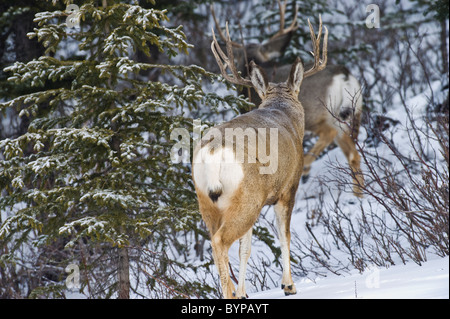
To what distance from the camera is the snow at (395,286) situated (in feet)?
10.8

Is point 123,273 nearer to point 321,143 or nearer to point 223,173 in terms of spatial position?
point 223,173

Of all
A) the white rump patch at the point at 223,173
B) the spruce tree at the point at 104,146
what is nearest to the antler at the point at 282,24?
the spruce tree at the point at 104,146

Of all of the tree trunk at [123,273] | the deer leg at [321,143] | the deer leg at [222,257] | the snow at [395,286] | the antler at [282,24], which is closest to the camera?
the snow at [395,286]

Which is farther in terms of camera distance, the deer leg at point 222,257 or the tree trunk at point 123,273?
the tree trunk at point 123,273

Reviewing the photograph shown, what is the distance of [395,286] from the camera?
3684 mm

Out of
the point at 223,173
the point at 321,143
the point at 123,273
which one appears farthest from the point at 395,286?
the point at 321,143

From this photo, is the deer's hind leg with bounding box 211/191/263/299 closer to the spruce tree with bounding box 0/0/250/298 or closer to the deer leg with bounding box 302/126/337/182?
the spruce tree with bounding box 0/0/250/298

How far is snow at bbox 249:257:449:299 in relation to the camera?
330 cm

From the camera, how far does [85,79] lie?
20.4ft

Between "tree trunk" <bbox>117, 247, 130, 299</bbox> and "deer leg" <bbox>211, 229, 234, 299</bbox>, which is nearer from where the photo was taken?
"deer leg" <bbox>211, 229, 234, 299</bbox>

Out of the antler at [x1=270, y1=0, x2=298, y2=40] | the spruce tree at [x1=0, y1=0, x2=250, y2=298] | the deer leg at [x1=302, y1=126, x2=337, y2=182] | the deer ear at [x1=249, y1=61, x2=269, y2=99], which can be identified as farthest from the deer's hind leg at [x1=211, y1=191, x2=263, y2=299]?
the antler at [x1=270, y1=0, x2=298, y2=40]

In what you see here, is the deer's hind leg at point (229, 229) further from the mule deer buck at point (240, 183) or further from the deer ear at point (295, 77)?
the deer ear at point (295, 77)
